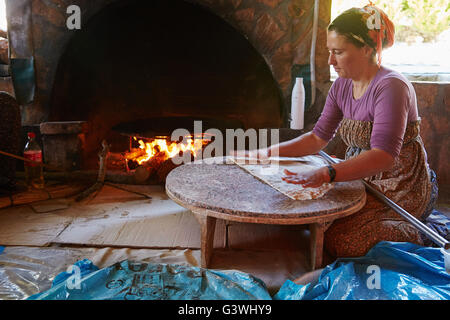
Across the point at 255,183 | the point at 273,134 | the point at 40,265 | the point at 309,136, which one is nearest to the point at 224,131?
the point at 273,134

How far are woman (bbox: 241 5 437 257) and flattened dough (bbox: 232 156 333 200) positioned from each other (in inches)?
1.5

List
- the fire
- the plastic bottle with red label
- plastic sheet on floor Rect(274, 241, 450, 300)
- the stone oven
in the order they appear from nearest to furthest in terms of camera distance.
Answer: plastic sheet on floor Rect(274, 241, 450, 300) < the plastic bottle with red label < the stone oven < the fire

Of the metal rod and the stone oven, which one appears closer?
the metal rod

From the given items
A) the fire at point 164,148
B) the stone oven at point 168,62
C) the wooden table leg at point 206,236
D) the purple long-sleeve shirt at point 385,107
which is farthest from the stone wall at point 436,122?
the wooden table leg at point 206,236

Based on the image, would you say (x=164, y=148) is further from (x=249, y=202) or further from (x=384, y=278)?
(x=384, y=278)

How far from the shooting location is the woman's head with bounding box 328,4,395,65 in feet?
5.40

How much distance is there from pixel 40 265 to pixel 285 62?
2.20 metres

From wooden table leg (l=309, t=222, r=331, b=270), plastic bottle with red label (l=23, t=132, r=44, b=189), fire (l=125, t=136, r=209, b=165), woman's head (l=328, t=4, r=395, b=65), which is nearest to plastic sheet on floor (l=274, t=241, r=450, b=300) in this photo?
wooden table leg (l=309, t=222, r=331, b=270)

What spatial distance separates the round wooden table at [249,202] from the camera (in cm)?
135

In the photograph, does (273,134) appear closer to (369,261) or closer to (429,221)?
(429,221)

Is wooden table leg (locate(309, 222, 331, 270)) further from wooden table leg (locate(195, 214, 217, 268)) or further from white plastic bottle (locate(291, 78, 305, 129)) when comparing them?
white plastic bottle (locate(291, 78, 305, 129))

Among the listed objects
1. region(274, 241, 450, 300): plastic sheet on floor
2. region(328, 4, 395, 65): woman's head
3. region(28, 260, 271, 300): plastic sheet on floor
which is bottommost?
region(28, 260, 271, 300): plastic sheet on floor

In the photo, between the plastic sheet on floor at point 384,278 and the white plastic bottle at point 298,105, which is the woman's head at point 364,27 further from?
the white plastic bottle at point 298,105

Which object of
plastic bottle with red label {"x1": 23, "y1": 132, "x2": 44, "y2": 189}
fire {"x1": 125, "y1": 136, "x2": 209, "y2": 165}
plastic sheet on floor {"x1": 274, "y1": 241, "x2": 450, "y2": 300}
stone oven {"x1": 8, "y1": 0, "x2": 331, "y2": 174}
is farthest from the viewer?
fire {"x1": 125, "y1": 136, "x2": 209, "y2": 165}
